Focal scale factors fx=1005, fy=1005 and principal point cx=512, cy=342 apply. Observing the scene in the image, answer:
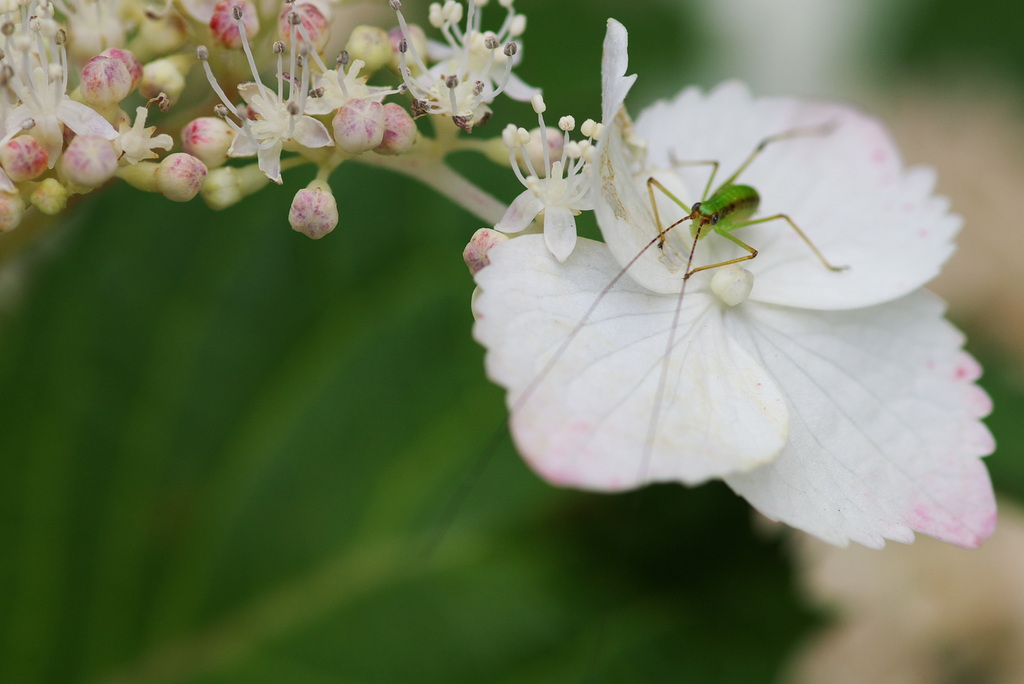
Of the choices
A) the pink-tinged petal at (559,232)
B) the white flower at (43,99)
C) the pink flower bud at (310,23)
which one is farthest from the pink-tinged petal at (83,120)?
the pink-tinged petal at (559,232)

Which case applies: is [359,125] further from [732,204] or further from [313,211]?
[732,204]

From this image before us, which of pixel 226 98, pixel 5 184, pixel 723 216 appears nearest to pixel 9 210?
pixel 5 184

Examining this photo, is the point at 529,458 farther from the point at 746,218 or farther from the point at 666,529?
the point at 666,529

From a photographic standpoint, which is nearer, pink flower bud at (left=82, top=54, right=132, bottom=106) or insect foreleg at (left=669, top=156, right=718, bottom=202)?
pink flower bud at (left=82, top=54, right=132, bottom=106)

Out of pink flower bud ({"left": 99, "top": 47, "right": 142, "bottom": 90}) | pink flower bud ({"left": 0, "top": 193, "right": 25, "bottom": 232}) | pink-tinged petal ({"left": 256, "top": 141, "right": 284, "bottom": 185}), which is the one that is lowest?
pink flower bud ({"left": 0, "top": 193, "right": 25, "bottom": 232})

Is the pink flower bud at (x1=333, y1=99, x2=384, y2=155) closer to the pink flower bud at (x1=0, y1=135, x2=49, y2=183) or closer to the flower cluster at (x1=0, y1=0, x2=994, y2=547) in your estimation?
the flower cluster at (x1=0, y1=0, x2=994, y2=547)

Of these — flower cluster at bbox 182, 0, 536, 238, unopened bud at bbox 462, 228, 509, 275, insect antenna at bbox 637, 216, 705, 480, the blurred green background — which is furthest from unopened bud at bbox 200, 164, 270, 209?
the blurred green background
